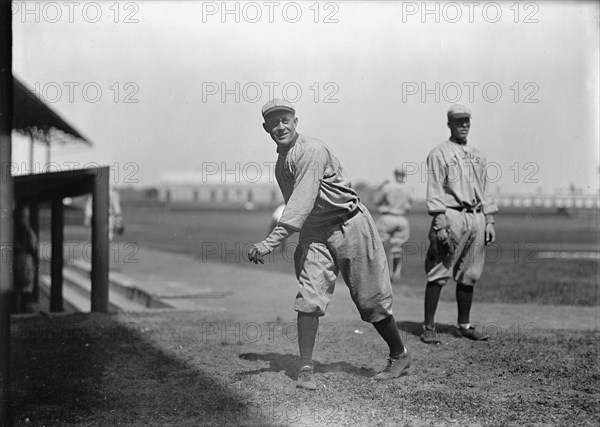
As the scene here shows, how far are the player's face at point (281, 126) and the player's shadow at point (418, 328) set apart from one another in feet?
8.24

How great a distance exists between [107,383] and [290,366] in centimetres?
121

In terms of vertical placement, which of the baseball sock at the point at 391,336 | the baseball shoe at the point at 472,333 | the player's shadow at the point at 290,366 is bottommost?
the player's shadow at the point at 290,366

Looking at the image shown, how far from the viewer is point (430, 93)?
21.7 feet

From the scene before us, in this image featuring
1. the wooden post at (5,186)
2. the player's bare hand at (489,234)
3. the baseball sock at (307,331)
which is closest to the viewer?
the wooden post at (5,186)

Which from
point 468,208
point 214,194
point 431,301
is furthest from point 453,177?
point 214,194

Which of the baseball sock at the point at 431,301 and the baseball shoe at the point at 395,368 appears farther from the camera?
the baseball sock at the point at 431,301

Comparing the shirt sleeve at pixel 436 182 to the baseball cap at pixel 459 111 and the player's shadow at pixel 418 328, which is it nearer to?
the baseball cap at pixel 459 111

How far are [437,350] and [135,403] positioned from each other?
7.88ft

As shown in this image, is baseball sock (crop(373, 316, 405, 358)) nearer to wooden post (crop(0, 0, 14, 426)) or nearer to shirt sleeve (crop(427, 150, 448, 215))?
shirt sleeve (crop(427, 150, 448, 215))

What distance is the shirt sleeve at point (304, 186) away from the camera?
14.8ft

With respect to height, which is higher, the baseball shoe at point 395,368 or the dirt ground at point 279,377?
the baseball shoe at point 395,368

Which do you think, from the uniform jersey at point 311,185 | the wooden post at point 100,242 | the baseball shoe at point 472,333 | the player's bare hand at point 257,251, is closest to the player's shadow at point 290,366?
the player's bare hand at point 257,251

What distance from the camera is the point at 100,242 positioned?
312 inches

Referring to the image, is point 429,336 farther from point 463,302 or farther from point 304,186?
point 304,186
